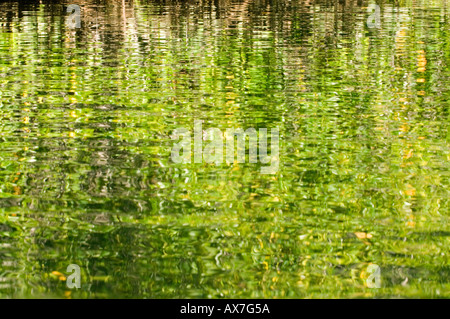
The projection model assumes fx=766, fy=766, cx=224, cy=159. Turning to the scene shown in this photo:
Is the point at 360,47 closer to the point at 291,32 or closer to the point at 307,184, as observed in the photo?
the point at 291,32

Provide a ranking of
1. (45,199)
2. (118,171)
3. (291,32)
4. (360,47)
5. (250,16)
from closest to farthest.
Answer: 1. (45,199)
2. (118,171)
3. (360,47)
4. (291,32)
5. (250,16)

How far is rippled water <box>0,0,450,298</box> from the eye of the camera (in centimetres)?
589

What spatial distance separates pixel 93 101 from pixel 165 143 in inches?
117

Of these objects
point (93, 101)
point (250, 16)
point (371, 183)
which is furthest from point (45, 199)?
point (250, 16)

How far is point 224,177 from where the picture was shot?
8.16 m

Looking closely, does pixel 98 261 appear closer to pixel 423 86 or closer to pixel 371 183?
pixel 371 183

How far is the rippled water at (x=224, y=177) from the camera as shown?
5.89 metres

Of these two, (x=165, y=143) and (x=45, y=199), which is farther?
(x=165, y=143)

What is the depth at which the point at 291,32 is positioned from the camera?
21.7m

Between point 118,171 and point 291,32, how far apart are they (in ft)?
46.8
